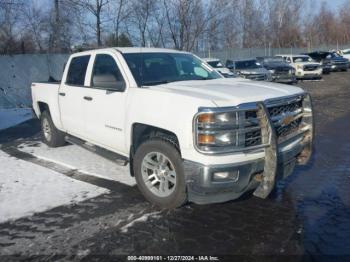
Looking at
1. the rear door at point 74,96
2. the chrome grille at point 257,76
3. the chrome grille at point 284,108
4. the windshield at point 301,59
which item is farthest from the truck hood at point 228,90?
the windshield at point 301,59

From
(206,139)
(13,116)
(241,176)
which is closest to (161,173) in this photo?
(206,139)

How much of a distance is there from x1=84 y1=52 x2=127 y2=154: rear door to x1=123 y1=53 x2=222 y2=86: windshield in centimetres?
22

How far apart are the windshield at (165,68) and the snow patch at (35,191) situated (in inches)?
64.5

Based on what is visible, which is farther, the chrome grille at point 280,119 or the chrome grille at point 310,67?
the chrome grille at point 310,67

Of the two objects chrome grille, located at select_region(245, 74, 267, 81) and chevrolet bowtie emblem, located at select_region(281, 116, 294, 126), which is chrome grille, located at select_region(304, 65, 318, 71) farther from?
chevrolet bowtie emblem, located at select_region(281, 116, 294, 126)

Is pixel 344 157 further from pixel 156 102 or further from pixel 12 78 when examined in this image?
pixel 12 78

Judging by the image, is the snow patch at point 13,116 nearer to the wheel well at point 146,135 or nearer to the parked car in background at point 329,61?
the wheel well at point 146,135

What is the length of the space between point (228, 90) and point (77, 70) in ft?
9.94

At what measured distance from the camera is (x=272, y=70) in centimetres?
2214

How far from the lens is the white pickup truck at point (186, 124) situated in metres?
4.22

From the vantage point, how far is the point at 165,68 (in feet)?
19.1

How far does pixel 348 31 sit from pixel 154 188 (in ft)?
270

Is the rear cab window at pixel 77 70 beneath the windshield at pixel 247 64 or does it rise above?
beneath

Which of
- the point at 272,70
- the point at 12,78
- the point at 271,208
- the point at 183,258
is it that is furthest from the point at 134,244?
the point at 272,70
